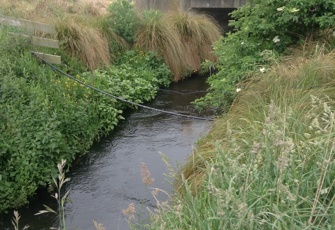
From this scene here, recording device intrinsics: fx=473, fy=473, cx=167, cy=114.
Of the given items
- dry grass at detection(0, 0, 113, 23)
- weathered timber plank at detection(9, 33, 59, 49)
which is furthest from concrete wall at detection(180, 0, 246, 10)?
weathered timber plank at detection(9, 33, 59, 49)

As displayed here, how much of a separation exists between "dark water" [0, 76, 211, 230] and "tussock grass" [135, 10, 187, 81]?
8.39 feet

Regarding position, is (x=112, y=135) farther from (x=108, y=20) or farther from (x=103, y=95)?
(x=108, y=20)

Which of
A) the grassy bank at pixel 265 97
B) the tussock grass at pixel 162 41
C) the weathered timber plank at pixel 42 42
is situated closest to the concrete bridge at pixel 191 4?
the tussock grass at pixel 162 41

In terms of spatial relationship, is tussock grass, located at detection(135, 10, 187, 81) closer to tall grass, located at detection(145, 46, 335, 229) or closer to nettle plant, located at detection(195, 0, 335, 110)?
nettle plant, located at detection(195, 0, 335, 110)

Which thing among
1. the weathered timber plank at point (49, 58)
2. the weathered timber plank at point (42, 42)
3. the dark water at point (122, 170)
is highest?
the weathered timber plank at point (42, 42)

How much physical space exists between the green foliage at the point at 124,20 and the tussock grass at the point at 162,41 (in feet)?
0.81

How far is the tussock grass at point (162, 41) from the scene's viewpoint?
10.8m

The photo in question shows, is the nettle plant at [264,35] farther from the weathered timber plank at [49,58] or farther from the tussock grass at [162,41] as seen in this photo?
the tussock grass at [162,41]

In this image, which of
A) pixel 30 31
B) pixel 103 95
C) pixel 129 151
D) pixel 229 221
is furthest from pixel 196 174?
pixel 30 31

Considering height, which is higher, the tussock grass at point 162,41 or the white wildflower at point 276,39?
the white wildflower at point 276,39

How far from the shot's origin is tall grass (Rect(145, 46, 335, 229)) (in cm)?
216

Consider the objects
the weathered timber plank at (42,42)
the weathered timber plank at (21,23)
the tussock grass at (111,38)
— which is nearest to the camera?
the weathered timber plank at (21,23)

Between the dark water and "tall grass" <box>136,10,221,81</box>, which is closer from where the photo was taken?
the dark water

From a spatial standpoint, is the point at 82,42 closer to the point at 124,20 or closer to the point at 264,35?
the point at 124,20
